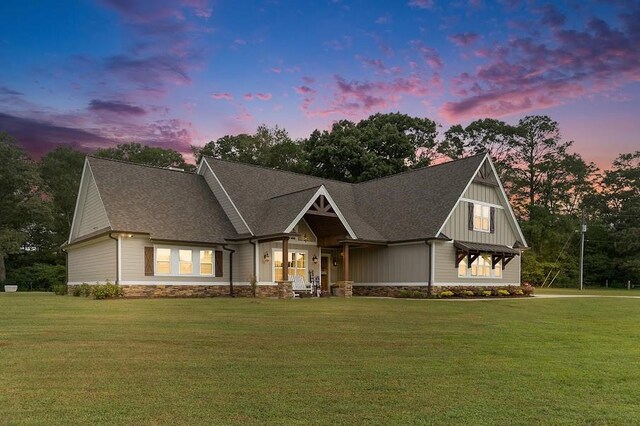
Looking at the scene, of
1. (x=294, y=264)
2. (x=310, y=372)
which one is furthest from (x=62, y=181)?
(x=310, y=372)

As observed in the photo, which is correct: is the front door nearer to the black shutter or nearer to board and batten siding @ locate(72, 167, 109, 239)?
the black shutter

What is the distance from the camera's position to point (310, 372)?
23.5 feet

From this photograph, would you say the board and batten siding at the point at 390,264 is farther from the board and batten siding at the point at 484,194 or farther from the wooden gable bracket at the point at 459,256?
the board and batten siding at the point at 484,194

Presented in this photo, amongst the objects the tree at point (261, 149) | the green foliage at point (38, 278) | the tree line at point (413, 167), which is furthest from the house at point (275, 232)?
the tree at point (261, 149)

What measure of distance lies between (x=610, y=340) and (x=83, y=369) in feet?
32.5

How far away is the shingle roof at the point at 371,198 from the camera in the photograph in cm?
2466

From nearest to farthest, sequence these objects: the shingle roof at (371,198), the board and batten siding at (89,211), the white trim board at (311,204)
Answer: the white trim board at (311,204) < the board and batten siding at (89,211) < the shingle roof at (371,198)

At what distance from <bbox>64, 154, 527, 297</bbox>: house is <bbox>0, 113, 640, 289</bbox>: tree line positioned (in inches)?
614

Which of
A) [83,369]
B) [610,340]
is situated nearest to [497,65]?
[610,340]

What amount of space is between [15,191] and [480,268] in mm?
37650

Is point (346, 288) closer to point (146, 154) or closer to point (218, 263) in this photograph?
point (218, 263)

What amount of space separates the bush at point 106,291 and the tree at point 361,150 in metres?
26.2

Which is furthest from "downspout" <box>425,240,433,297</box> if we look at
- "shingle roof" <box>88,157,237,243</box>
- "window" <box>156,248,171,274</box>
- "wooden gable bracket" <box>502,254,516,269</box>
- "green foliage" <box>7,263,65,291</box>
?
"green foliage" <box>7,263,65,291</box>

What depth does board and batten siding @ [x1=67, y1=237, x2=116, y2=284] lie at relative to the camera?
2270cm
